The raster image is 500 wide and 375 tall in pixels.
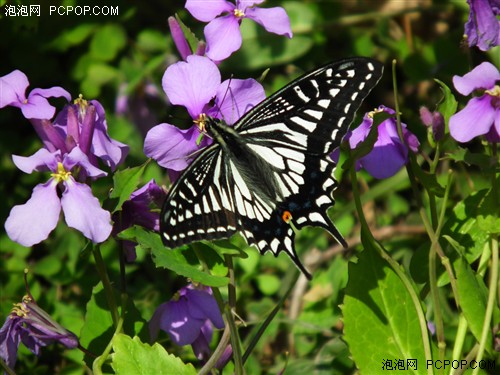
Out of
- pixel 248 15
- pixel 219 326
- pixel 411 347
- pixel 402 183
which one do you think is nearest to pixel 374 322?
pixel 411 347

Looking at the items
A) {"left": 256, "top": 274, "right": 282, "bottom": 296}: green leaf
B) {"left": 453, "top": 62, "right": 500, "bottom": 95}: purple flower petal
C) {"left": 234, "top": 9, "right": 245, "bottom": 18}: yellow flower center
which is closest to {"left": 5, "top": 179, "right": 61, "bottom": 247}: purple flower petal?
{"left": 234, "top": 9, "right": 245, "bottom": 18}: yellow flower center

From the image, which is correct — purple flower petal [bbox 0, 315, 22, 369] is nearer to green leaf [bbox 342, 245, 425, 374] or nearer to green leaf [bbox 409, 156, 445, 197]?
green leaf [bbox 342, 245, 425, 374]

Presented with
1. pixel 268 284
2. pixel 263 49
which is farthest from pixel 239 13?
pixel 263 49

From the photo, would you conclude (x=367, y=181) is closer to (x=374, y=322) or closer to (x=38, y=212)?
(x=374, y=322)

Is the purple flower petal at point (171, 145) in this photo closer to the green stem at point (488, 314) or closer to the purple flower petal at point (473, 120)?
the purple flower petal at point (473, 120)

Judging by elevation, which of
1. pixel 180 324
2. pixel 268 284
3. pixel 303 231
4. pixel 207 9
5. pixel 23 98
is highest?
pixel 207 9

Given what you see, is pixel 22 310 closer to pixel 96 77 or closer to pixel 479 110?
pixel 479 110
